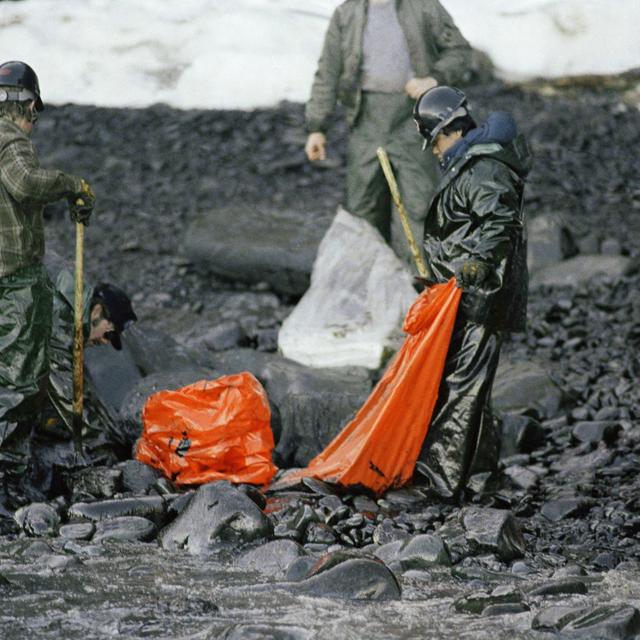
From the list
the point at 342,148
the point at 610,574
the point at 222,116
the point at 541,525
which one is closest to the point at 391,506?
the point at 541,525

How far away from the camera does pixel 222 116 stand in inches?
589

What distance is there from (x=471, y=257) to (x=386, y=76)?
2532mm

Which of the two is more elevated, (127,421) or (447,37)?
(447,37)

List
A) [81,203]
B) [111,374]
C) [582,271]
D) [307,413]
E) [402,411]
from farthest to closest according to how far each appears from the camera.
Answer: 1. [582,271]
2. [111,374]
3. [307,413]
4. [402,411]
5. [81,203]

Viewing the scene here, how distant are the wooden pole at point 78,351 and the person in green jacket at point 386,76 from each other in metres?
2.30

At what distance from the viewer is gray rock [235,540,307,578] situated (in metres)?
5.36

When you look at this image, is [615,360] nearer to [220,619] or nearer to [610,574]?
[610,574]

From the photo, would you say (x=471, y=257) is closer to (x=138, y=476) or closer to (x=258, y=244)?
(x=138, y=476)

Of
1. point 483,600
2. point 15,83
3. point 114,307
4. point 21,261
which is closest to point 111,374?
point 114,307

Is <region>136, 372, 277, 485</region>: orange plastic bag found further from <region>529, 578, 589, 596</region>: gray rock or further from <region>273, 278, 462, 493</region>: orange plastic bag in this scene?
<region>529, 578, 589, 596</region>: gray rock

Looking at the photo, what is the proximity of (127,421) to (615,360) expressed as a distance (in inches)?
→ 143

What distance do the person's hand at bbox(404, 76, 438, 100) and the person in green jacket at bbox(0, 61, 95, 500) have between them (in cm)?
262

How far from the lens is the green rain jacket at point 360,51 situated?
820 cm

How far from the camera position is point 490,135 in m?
6.12
